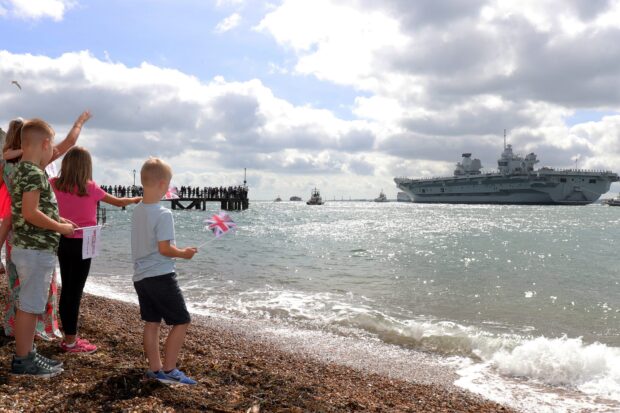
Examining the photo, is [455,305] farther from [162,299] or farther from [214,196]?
[214,196]

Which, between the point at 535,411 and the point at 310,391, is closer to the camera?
the point at 310,391

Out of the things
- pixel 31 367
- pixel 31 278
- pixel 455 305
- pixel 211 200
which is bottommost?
pixel 455 305

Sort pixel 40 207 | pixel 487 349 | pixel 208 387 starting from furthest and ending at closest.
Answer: pixel 487 349 < pixel 208 387 < pixel 40 207

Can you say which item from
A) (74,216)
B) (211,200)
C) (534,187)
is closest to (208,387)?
(74,216)

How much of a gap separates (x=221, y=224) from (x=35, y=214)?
1.30 meters

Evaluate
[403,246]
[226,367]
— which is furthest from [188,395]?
[403,246]

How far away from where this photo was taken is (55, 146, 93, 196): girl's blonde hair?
3836 millimetres

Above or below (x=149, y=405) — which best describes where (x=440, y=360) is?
below

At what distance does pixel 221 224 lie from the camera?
384 cm

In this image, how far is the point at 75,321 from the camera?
404 centimetres

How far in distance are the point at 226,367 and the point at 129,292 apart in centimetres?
745

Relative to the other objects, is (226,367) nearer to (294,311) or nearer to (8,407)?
(8,407)

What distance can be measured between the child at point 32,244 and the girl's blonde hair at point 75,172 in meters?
0.36

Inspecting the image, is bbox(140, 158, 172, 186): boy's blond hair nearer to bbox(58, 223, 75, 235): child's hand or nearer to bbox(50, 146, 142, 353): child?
bbox(58, 223, 75, 235): child's hand
